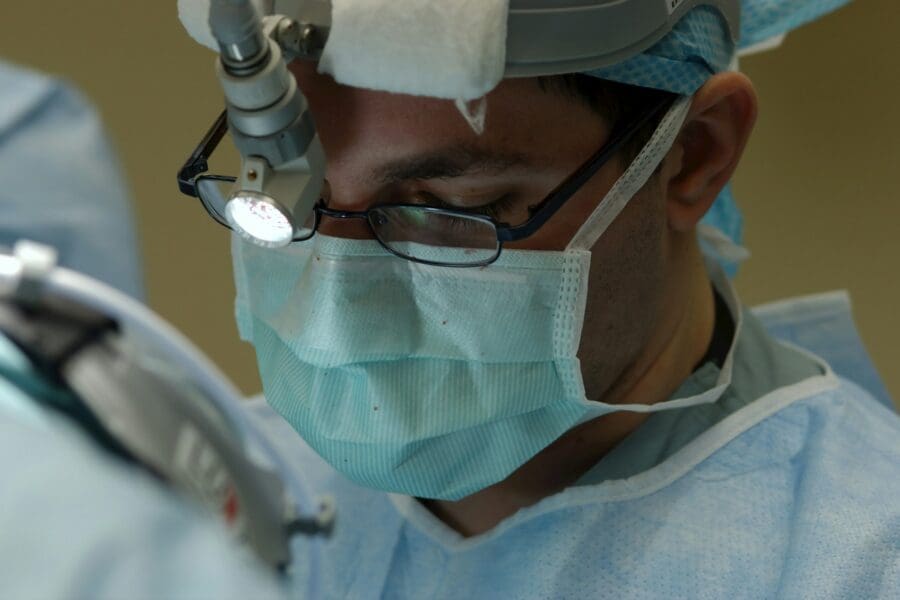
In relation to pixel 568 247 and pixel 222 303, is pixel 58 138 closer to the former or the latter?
pixel 568 247

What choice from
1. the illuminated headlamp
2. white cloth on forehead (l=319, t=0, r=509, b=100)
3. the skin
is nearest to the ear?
the skin

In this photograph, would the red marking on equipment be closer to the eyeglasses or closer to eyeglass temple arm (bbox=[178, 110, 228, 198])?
the eyeglasses

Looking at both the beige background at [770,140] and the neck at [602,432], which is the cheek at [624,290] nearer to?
the neck at [602,432]

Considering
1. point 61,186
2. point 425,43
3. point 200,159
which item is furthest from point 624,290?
point 61,186

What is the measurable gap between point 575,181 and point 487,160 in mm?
89

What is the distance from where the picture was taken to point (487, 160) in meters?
0.96

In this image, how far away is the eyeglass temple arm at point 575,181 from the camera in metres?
0.95

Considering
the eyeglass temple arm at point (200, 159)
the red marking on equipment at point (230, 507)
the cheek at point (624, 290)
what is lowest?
the cheek at point (624, 290)

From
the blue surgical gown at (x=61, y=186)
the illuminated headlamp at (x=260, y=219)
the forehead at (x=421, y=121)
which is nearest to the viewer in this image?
the blue surgical gown at (x=61, y=186)

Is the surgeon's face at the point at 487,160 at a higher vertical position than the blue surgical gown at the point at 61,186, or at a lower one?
lower

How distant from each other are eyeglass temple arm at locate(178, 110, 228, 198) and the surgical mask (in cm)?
14

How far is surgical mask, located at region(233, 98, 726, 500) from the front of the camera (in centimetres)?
99

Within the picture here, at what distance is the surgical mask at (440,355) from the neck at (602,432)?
102mm

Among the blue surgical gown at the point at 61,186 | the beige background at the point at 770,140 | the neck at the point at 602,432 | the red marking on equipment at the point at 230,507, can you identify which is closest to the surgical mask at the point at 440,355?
the neck at the point at 602,432
